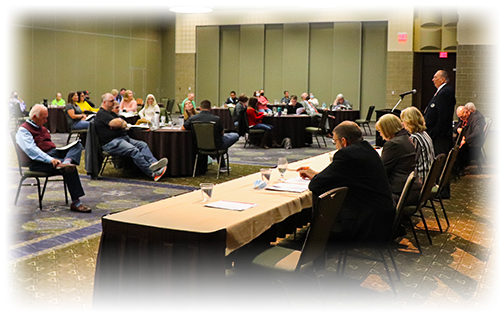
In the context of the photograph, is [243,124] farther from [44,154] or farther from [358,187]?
[358,187]

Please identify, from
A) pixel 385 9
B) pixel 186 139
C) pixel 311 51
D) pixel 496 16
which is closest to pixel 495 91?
pixel 496 16

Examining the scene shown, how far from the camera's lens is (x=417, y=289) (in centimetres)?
395

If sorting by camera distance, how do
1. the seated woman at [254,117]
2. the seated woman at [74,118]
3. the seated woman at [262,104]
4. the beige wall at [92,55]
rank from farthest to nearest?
the beige wall at [92,55] < the seated woman at [262,104] < the seated woman at [254,117] < the seated woman at [74,118]

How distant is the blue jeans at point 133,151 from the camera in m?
8.25

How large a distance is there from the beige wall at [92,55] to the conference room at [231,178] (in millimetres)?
53

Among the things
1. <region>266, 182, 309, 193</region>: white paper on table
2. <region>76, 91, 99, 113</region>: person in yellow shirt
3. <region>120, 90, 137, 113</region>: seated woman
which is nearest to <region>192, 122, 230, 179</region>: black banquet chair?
<region>120, 90, 137, 113</region>: seated woman

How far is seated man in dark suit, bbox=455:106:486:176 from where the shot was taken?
9.37 m

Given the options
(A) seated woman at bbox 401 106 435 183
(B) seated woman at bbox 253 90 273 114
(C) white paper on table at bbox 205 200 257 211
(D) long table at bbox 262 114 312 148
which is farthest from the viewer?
(B) seated woman at bbox 253 90 273 114

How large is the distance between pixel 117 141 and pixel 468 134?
222 inches

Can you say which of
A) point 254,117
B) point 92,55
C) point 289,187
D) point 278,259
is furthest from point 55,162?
point 92,55

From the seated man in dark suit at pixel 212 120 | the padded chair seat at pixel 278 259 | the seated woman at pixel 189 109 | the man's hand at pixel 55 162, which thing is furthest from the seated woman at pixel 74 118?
the padded chair seat at pixel 278 259

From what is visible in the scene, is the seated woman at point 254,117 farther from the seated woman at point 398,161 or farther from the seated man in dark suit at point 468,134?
the seated woman at point 398,161

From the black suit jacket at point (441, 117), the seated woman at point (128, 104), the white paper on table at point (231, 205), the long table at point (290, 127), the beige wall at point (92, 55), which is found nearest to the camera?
the white paper on table at point (231, 205)

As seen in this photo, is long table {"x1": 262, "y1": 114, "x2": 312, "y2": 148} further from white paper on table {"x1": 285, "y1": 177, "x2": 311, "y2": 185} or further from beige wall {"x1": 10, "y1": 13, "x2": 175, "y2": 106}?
beige wall {"x1": 10, "y1": 13, "x2": 175, "y2": 106}
